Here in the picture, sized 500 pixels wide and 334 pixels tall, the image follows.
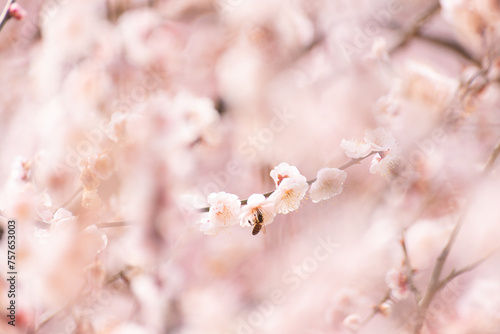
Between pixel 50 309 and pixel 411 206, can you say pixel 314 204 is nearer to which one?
pixel 411 206

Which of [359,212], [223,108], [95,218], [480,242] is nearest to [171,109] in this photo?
[223,108]

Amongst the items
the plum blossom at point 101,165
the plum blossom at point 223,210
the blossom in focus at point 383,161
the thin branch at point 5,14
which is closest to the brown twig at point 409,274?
the blossom in focus at point 383,161

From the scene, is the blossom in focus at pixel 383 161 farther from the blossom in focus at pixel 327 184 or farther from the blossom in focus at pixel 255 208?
the blossom in focus at pixel 255 208

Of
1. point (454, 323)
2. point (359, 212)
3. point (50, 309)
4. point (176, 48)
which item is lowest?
point (50, 309)

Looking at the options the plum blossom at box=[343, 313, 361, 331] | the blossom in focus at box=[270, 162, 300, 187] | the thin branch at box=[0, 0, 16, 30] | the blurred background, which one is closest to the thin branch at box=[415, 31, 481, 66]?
the blurred background

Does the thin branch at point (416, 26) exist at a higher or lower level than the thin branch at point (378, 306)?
higher

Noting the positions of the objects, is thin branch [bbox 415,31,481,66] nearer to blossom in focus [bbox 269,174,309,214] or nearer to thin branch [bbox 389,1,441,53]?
thin branch [bbox 389,1,441,53]

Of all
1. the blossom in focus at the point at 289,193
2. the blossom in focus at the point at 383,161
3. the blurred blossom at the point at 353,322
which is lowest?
the blurred blossom at the point at 353,322
